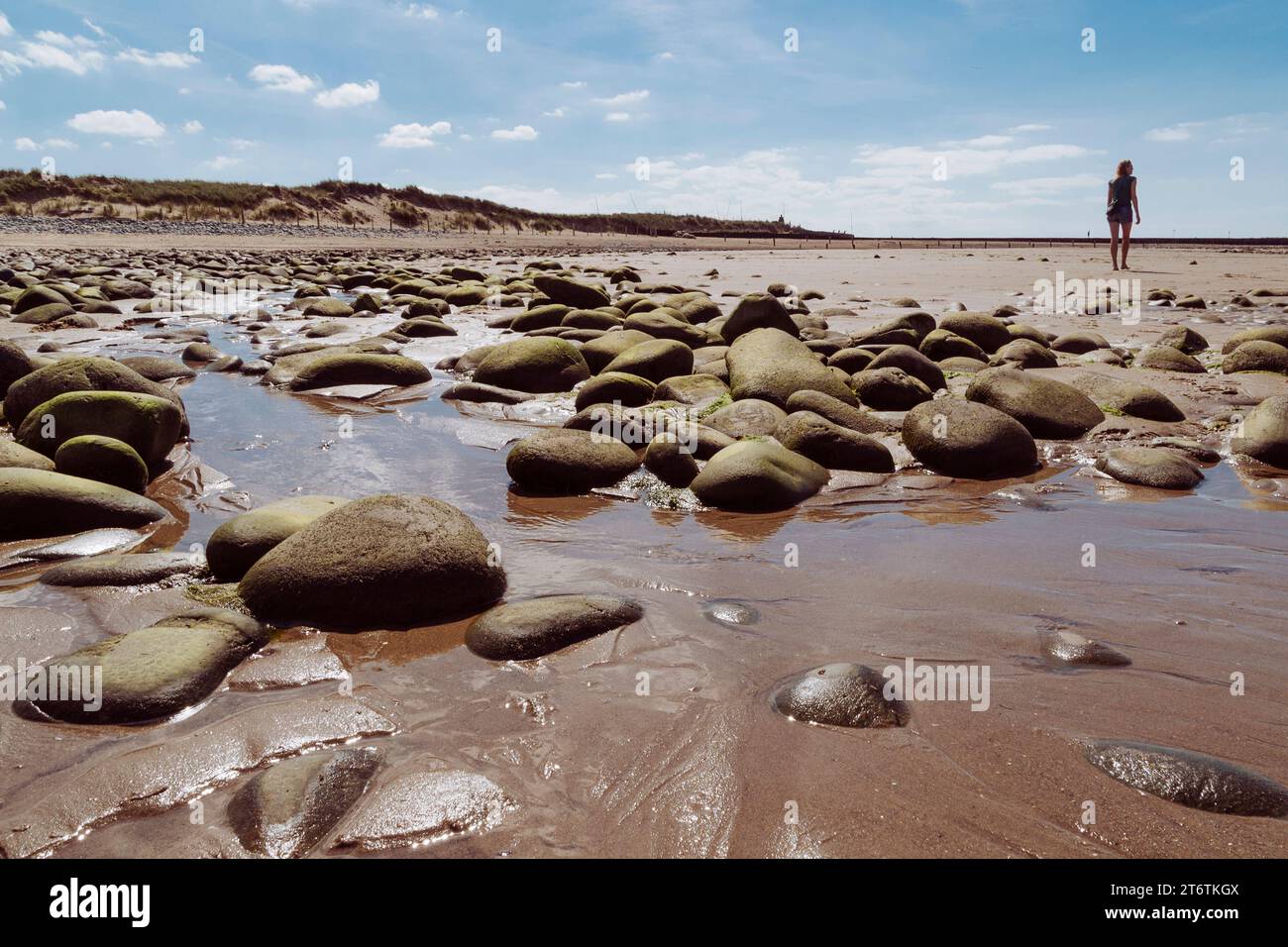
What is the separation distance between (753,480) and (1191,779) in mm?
2447

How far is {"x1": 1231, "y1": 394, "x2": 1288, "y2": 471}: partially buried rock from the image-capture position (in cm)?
467

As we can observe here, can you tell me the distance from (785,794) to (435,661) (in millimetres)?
1204

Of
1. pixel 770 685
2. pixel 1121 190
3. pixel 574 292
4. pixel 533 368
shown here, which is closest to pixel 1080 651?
pixel 770 685

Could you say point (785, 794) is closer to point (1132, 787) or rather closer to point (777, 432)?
point (1132, 787)

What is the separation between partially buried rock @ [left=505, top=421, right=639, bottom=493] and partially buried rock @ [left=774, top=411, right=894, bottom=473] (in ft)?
3.51

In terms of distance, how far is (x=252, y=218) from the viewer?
43062 mm

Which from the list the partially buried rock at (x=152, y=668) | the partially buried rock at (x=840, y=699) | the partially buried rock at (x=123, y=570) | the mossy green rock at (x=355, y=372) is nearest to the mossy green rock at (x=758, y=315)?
the mossy green rock at (x=355, y=372)

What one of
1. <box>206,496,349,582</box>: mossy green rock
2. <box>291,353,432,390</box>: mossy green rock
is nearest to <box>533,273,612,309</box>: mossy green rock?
<box>291,353,432,390</box>: mossy green rock

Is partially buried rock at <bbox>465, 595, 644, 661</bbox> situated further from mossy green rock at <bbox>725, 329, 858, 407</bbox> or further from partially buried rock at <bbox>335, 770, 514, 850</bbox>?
mossy green rock at <bbox>725, 329, 858, 407</bbox>

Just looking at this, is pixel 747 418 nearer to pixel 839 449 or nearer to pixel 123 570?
pixel 839 449

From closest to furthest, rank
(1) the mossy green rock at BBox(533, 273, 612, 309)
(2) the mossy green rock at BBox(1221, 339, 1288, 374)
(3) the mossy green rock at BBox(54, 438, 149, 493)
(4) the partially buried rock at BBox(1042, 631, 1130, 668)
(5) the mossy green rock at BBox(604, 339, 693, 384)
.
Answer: (4) the partially buried rock at BBox(1042, 631, 1130, 668) → (3) the mossy green rock at BBox(54, 438, 149, 493) → (5) the mossy green rock at BBox(604, 339, 693, 384) → (2) the mossy green rock at BBox(1221, 339, 1288, 374) → (1) the mossy green rock at BBox(533, 273, 612, 309)

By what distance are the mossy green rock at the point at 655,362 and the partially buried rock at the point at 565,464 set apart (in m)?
2.29

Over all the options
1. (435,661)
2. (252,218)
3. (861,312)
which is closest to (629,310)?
(861,312)

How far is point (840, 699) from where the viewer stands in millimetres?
2203
